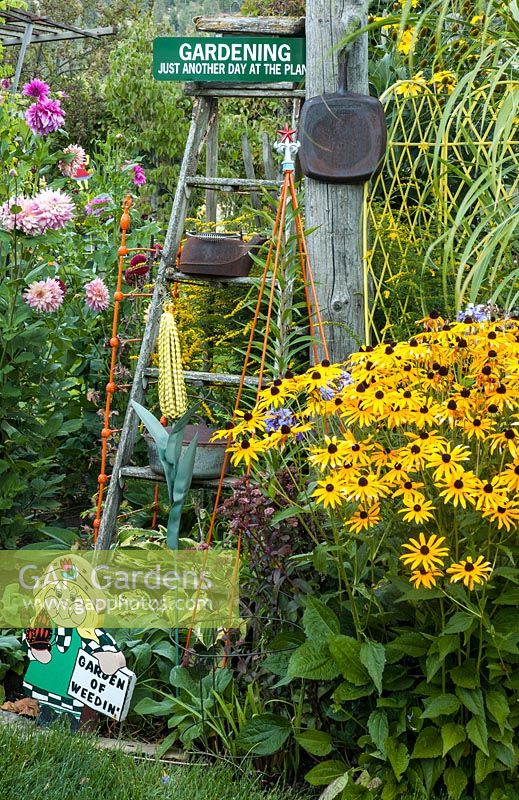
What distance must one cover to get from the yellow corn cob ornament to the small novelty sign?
2.59ft

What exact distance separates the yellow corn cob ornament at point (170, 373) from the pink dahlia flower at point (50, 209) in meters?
0.51

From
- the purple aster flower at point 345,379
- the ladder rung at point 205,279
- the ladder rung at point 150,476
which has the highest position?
the ladder rung at point 205,279

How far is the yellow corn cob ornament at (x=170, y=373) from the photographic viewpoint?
3.01 meters

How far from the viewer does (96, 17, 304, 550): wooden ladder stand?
3299 millimetres

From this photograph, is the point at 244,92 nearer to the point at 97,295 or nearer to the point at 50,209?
the point at 50,209

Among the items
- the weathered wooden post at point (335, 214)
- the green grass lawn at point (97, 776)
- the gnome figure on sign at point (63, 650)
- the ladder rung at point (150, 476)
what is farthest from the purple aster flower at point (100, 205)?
the green grass lawn at point (97, 776)

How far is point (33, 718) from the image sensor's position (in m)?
2.76

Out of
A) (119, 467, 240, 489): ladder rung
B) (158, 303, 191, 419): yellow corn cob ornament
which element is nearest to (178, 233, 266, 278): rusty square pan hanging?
(158, 303, 191, 419): yellow corn cob ornament

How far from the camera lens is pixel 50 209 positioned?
10.4 ft

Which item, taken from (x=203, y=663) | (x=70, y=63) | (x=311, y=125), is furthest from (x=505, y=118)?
(x=70, y=63)

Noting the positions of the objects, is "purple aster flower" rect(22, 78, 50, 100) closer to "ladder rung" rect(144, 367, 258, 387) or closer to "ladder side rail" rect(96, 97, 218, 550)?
"ladder side rail" rect(96, 97, 218, 550)

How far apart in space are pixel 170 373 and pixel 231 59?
1091 mm

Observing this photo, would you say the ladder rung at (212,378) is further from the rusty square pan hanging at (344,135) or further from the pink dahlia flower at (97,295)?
the rusty square pan hanging at (344,135)

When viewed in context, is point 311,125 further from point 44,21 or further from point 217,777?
point 44,21
